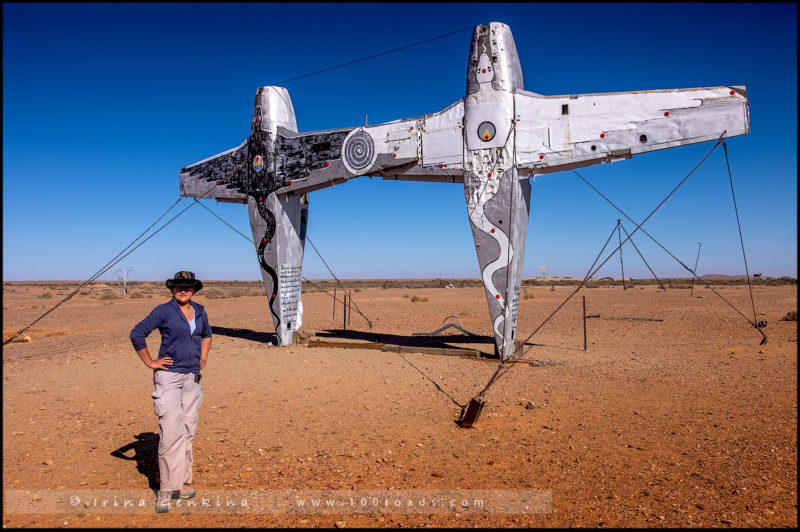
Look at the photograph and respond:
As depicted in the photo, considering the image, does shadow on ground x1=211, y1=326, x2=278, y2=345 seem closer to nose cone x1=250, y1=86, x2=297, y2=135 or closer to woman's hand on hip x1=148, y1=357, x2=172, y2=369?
nose cone x1=250, y1=86, x2=297, y2=135

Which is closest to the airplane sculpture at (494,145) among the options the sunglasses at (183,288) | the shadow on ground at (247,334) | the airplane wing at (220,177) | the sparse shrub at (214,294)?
the airplane wing at (220,177)

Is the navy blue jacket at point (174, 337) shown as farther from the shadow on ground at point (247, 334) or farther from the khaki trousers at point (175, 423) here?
the shadow on ground at point (247, 334)

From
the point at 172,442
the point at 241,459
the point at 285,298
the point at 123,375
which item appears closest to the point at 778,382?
the point at 241,459

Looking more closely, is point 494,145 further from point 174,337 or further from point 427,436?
point 174,337

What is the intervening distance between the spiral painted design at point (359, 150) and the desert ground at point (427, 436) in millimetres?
4358

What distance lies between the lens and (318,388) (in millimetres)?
8055

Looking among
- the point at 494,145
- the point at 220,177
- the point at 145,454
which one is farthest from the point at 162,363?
the point at 220,177

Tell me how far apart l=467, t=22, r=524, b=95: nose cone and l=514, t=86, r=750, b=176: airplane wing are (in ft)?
1.43

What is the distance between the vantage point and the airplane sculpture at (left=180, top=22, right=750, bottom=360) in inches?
330

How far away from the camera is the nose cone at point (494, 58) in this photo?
936 centimetres

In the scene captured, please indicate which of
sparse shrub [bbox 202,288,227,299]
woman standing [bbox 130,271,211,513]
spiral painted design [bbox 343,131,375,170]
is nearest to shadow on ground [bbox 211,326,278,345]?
spiral painted design [bbox 343,131,375,170]

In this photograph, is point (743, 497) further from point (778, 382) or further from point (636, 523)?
point (778, 382)

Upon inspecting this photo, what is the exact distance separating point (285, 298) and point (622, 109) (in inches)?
338

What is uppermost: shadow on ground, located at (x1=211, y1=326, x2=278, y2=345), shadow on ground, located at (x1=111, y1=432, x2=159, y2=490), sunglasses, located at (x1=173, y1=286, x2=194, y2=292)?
sunglasses, located at (x1=173, y1=286, x2=194, y2=292)
